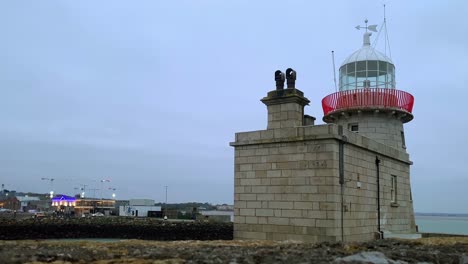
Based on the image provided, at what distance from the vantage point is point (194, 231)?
113 feet

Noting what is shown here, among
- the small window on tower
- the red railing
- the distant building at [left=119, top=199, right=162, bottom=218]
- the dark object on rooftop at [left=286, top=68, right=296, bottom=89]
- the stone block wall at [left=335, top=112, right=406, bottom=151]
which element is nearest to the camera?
the dark object on rooftop at [left=286, top=68, right=296, bottom=89]

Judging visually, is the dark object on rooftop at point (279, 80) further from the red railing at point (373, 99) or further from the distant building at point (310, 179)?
the red railing at point (373, 99)

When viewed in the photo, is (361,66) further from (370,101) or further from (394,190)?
(394,190)

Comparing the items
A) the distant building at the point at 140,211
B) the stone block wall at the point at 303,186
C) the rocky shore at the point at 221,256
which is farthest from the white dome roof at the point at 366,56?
the distant building at the point at 140,211

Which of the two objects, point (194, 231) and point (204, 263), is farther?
point (194, 231)

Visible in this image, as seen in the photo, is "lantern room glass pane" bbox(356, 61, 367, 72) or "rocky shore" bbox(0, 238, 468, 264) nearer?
"rocky shore" bbox(0, 238, 468, 264)

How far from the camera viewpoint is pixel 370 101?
18.4m

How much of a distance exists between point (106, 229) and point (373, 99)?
28.5 m

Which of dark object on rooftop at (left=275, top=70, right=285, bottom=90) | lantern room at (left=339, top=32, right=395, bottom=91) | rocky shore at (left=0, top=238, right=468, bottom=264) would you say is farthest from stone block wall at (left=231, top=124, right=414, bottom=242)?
lantern room at (left=339, top=32, right=395, bottom=91)

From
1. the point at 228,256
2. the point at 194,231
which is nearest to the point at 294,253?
the point at 228,256

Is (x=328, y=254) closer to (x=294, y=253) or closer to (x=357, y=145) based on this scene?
(x=294, y=253)

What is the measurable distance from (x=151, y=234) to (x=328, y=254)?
3051 cm

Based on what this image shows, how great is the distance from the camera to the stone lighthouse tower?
1853 centimetres

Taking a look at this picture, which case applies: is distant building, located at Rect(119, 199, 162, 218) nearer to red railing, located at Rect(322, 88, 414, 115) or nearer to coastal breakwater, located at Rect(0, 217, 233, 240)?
coastal breakwater, located at Rect(0, 217, 233, 240)
